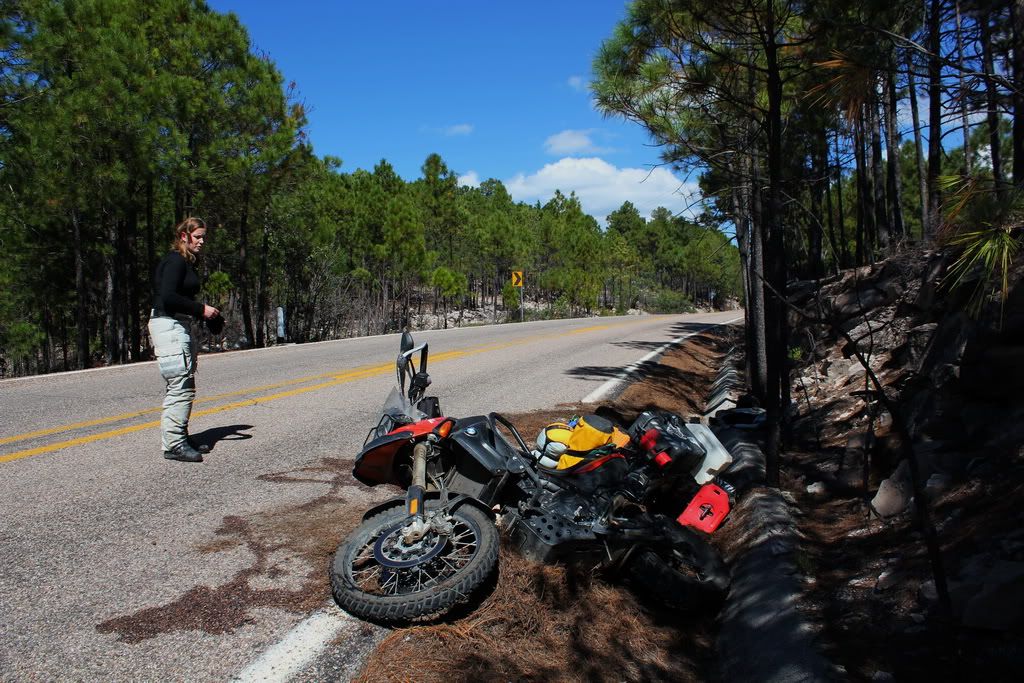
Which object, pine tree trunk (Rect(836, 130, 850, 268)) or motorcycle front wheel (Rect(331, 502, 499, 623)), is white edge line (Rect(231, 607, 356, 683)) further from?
pine tree trunk (Rect(836, 130, 850, 268))

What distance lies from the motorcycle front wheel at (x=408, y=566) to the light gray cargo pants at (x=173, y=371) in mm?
2748

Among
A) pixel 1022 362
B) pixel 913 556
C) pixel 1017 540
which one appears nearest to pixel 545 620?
pixel 913 556

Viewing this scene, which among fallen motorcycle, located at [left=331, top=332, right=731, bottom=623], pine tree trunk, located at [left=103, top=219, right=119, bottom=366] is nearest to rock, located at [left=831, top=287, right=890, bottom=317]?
fallen motorcycle, located at [left=331, top=332, right=731, bottom=623]

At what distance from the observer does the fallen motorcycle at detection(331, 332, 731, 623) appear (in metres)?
3.10

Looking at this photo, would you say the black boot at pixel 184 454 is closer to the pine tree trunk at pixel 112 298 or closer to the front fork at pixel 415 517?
the front fork at pixel 415 517

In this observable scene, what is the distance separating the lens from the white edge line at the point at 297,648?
2625 millimetres

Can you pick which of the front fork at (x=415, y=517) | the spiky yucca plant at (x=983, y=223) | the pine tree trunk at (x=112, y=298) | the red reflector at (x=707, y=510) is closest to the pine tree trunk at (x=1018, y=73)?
the spiky yucca plant at (x=983, y=223)

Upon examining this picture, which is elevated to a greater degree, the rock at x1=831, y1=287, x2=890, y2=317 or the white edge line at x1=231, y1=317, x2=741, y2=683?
the rock at x1=831, y1=287, x2=890, y2=317

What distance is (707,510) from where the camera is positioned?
15.9 ft

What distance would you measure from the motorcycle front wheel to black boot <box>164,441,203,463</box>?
2.56m

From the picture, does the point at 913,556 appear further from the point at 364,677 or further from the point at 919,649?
the point at 364,677

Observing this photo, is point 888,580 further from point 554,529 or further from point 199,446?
point 199,446

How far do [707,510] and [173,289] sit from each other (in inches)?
171

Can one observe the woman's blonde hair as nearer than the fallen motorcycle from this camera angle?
No
